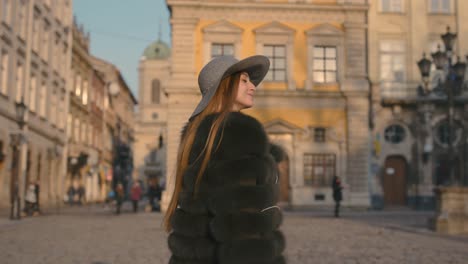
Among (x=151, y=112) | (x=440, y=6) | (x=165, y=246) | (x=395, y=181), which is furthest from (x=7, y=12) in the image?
(x=151, y=112)

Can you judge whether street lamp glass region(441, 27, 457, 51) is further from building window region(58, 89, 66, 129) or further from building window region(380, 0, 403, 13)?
building window region(58, 89, 66, 129)

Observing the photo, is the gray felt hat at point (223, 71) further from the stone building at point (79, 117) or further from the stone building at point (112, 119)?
the stone building at point (112, 119)

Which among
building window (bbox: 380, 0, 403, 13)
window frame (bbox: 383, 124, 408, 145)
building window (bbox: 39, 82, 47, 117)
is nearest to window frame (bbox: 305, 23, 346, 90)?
building window (bbox: 380, 0, 403, 13)

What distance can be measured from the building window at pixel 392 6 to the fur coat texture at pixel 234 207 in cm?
3164

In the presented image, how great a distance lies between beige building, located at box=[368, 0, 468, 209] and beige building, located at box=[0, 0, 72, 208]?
17269mm

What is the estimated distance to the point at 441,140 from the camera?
1256 inches

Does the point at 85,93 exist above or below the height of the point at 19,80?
above

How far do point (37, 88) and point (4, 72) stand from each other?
483cm

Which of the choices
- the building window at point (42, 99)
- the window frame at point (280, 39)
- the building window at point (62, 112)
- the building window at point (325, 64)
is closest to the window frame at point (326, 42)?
the building window at point (325, 64)

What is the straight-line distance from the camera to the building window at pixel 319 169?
96.2 ft

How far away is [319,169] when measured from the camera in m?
29.4

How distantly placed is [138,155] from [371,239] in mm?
80862

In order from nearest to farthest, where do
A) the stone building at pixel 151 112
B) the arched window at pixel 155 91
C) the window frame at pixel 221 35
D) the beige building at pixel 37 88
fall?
1. the beige building at pixel 37 88
2. the window frame at pixel 221 35
3. the stone building at pixel 151 112
4. the arched window at pixel 155 91

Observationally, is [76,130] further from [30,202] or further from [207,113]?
[207,113]
